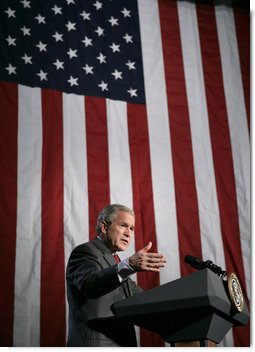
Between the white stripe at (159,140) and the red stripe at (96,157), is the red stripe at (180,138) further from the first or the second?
the red stripe at (96,157)

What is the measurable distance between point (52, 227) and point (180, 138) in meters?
1.54

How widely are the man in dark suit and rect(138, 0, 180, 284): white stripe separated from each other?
6.18 ft

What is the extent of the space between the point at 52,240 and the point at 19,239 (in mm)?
264

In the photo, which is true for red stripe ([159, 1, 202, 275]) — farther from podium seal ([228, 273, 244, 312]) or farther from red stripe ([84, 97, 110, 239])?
podium seal ([228, 273, 244, 312])

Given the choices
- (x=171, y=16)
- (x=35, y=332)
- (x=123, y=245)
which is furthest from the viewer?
(x=171, y=16)

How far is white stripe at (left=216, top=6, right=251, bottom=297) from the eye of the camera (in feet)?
15.5

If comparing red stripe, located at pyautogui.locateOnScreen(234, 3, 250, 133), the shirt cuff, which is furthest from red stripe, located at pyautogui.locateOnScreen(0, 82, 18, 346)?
red stripe, located at pyautogui.locateOnScreen(234, 3, 250, 133)

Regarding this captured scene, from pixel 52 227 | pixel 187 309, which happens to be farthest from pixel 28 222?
pixel 187 309

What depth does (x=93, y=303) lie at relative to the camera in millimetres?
2279

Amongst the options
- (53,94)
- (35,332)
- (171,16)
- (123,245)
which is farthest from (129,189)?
(171,16)

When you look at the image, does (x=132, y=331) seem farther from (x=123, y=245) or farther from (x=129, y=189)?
(x=129, y=189)

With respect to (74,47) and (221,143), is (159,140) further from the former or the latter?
(74,47)

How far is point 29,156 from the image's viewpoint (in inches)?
172

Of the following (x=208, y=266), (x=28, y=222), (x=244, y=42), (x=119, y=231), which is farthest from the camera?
(x=244, y=42)
